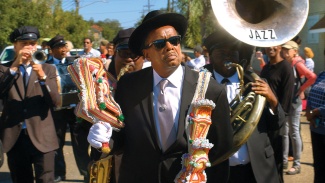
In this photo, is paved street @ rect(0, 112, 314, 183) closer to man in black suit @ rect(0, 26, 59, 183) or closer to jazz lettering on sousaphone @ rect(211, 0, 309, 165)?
man in black suit @ rect(0, 26, 59, 183)

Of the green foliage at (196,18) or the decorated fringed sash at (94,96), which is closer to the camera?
the decorated fringed sash at (94,96)

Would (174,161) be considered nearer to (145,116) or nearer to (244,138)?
(145,116)

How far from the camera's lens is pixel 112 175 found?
287 cm

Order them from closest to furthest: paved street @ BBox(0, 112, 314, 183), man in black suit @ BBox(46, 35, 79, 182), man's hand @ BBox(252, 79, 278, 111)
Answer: man's hand @ BBox(252, 79, 278, 111), man in black suit @ BBox(46, 35, 79, 182), paved street @ BBox(0, 112, 314, 183)

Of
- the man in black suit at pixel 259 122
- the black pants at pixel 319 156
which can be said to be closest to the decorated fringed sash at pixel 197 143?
the man in black suit at pixel 259 122

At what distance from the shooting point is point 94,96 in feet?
8.30

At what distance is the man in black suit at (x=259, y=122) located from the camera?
3598 millimetres

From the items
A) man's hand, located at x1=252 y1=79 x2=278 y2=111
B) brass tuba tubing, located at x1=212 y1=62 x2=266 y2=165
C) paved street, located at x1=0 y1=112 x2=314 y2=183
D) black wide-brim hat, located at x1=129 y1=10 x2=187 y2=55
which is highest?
black wide-brim hat, located at x1=129 y1=10 x2=187 y2=55

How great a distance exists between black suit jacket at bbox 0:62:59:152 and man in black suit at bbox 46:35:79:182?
0.29 metres

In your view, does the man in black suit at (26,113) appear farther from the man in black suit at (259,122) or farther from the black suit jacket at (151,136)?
the black suit jacket at (151,136)

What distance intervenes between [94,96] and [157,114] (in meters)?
0.36

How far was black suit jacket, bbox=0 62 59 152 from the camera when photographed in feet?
15.0

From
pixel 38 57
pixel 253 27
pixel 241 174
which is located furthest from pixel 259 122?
pixel 38 57

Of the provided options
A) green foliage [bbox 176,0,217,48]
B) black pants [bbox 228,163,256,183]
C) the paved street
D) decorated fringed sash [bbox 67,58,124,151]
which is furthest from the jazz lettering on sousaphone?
green foliage [bbox 176,0,217,48]
